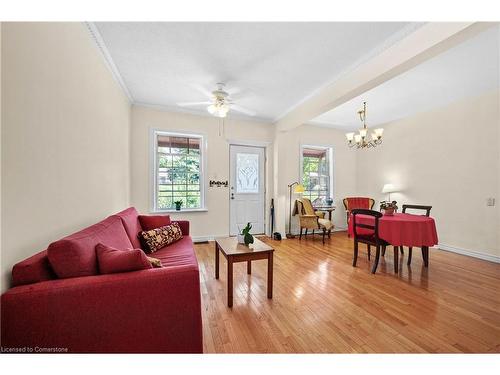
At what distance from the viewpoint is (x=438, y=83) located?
3.11m

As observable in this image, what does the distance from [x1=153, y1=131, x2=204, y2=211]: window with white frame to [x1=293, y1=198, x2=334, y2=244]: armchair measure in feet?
7.17

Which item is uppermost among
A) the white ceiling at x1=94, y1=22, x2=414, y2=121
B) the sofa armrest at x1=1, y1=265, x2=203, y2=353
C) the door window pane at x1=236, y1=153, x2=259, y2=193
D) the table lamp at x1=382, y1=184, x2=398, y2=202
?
the white ceiling at x1=94, y1=22, x2=414, y2=121

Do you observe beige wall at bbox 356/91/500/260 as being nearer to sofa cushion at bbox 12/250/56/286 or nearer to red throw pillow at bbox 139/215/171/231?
red throw pillow at bbox 139/215/171/231

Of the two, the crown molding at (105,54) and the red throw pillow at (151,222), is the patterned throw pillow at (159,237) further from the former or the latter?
the crown molding at (105,54)

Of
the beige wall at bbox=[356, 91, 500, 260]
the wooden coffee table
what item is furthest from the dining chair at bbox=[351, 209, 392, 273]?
the beige wall at bbox=[356, 91, 500, 260]

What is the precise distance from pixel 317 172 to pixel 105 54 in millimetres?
4807

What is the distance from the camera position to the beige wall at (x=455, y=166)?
3.39 meters

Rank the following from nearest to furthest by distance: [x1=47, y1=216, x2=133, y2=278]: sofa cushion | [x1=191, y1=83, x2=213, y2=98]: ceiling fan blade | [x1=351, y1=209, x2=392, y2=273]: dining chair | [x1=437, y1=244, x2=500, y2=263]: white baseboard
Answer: [x1=47, y1=216, x2=133, y2=278]: sofa cushion, [x1=351, y1=209, x2=392, y2=273]: dining chair, [x1=191, y1=83, x2=213, y2=98]: ceiling fan blade, [x1=437, y1=244, x2=500, y2=263]: white baseboard

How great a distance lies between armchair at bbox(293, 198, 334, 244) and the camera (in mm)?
4496

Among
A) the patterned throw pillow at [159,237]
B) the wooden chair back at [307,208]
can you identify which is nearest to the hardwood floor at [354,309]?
the patterned throw pillow at [159,237]

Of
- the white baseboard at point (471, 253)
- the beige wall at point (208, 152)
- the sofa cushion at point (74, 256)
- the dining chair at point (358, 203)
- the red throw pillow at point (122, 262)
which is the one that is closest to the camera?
the sofa cushion at point (74, 256)

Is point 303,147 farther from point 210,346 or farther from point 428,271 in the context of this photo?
point 210,346

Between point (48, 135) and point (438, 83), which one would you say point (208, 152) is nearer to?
point (48, 135)

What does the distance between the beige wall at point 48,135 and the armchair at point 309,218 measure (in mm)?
3609
